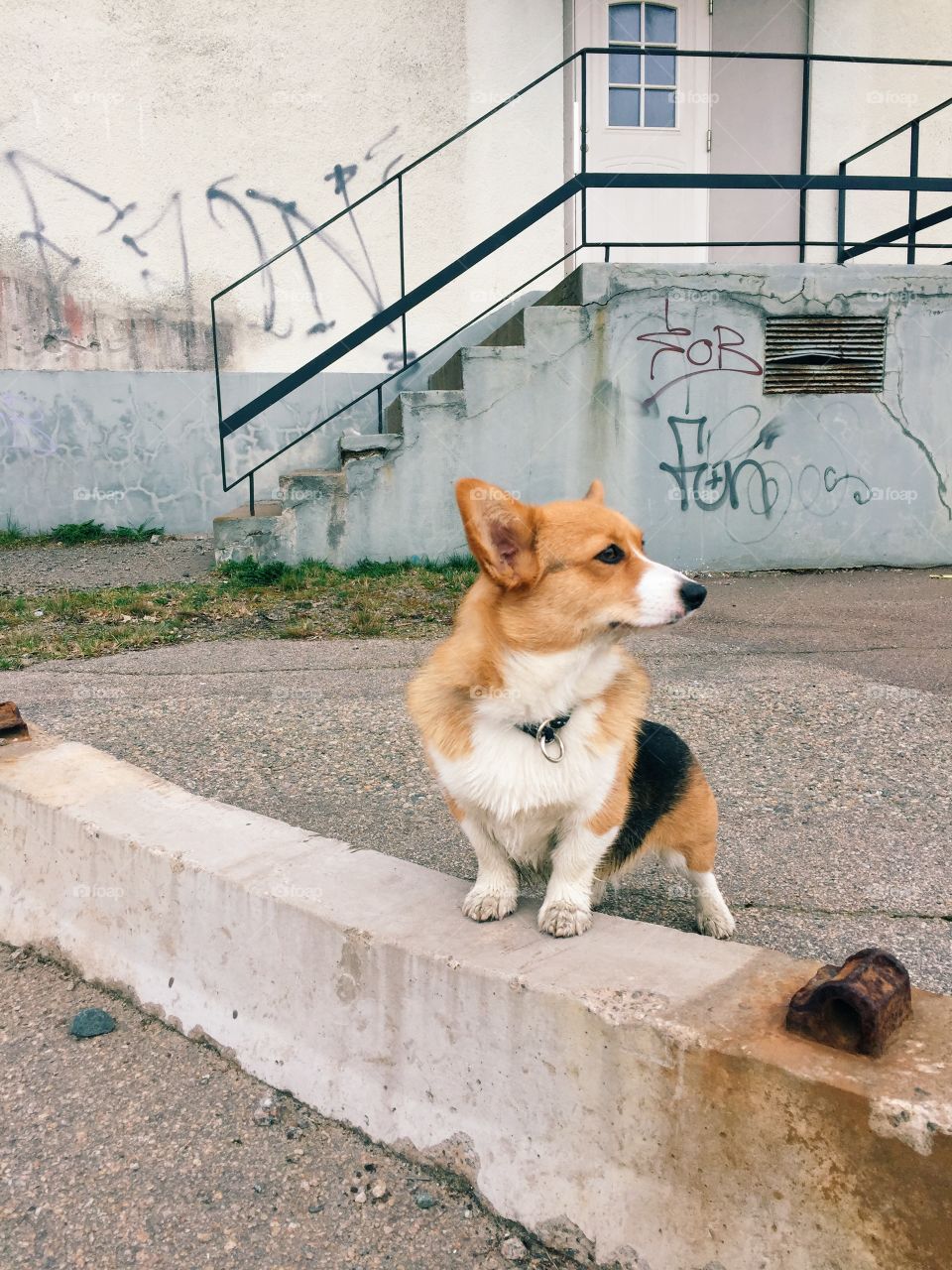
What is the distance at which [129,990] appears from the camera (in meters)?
2.75

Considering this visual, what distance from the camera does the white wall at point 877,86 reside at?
10859mm

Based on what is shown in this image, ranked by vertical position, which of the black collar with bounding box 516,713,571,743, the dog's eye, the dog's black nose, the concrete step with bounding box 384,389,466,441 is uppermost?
the concrete step with bounding box 384,389,466,441

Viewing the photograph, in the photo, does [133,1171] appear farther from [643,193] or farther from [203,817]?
[643,193]

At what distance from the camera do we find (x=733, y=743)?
4504 mm

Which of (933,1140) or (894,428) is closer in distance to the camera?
(933,1140)

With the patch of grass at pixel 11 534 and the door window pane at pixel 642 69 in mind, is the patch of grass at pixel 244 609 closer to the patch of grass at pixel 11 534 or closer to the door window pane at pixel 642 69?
the patch of grass at pixel 11 534

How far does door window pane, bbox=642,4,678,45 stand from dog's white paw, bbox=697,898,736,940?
35.1 feet

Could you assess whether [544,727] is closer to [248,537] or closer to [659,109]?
[248,537]

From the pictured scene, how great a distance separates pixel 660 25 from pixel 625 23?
40 centimetres

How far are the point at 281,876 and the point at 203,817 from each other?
1.60 feet

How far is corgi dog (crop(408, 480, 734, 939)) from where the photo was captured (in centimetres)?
222

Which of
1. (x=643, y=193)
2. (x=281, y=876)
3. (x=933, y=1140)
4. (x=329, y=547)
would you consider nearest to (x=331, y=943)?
(x=281, y=876)

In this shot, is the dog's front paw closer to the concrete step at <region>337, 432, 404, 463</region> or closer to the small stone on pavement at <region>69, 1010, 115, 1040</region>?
the small stone on pavement at <region>69, 1010, 115, 1040</region>

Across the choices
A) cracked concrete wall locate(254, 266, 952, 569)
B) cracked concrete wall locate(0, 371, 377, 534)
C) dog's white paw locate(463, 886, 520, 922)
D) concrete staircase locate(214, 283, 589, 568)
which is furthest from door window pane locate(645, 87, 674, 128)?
dog's white paw locate(463, 886, 520, 922)
